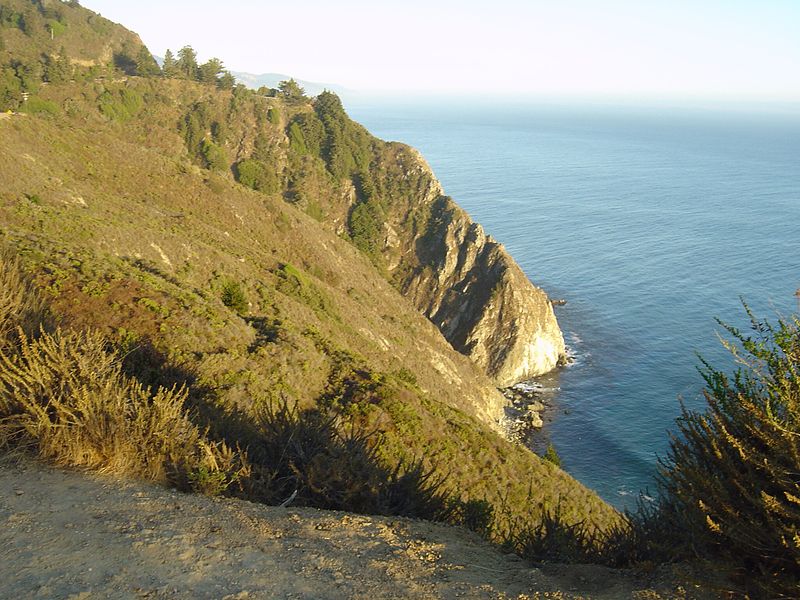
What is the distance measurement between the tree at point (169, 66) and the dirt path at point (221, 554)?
359 feet

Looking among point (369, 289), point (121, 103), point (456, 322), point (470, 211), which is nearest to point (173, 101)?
point (121, 103)

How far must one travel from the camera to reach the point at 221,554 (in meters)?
7.49

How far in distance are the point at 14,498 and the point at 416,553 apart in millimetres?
6165

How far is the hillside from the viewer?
58.9 feet

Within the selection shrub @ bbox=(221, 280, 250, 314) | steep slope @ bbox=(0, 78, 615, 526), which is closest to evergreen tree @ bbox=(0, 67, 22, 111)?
steep slope @ bbox=(0, 78, 615, 526)

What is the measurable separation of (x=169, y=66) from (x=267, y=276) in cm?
7572

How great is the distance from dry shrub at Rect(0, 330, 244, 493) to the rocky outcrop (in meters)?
68.4

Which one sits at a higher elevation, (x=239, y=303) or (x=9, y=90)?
(x=9, y=90)

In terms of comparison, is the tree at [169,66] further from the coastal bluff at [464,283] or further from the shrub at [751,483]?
the shrub at [751,483]

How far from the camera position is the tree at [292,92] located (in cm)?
11288

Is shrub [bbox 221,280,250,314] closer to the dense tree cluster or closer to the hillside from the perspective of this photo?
the hillside

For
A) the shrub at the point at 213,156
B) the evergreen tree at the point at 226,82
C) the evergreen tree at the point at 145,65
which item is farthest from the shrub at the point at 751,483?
the evergreen tree at the point at 145,65

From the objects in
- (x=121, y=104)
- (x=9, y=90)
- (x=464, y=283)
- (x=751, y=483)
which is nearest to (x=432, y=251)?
(x=464, y=283)

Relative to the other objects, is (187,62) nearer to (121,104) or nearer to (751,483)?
(121,104)
